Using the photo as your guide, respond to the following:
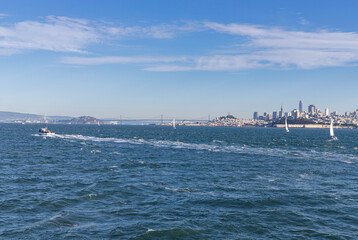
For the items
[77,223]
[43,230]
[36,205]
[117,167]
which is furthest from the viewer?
[117,167]

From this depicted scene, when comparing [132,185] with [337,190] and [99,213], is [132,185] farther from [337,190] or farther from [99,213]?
[337,190]

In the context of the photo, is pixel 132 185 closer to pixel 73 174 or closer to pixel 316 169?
pixel 73 174

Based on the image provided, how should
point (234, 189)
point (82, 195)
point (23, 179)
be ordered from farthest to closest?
point (23, 179) → point (234, 189) → point (82, 195)

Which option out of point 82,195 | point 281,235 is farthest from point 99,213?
point 281,235

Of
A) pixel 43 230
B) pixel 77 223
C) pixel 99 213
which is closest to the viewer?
pixel 43 230

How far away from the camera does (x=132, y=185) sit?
39844mm

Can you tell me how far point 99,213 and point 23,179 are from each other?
791 inches

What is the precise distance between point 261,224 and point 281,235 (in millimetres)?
2420

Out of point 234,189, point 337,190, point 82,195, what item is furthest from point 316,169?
point 82,195

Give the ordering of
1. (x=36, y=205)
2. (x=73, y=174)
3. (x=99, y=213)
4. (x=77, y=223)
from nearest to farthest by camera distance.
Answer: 1. (x=77, y=223)
2. (x=99, y=213)
3. (x=36, y=205)
4. (x=73, y=174)

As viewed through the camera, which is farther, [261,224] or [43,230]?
[261,224]

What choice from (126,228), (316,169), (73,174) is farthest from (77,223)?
(316,169)

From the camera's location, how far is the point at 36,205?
99.1 ft

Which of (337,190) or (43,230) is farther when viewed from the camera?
(337,190)
